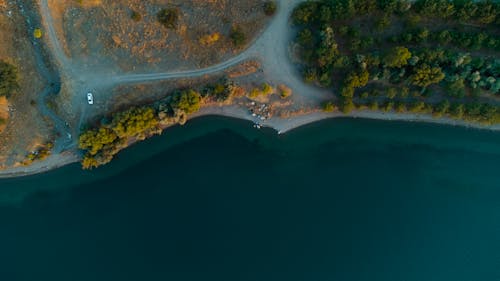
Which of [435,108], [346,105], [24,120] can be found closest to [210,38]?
[346,105]

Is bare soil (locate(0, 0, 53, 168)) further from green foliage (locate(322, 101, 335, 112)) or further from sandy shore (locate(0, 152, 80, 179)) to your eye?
green foliage (locate(322, 101, 335, 112))

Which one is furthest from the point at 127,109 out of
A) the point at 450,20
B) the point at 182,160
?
the point at 450,20

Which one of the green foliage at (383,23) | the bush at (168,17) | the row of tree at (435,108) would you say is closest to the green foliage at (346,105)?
the row of tree at (435,108)

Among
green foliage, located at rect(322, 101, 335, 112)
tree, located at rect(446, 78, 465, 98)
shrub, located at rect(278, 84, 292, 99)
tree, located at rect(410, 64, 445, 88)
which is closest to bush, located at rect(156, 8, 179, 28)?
shrub, located at rect(278, 84, 292, 99)

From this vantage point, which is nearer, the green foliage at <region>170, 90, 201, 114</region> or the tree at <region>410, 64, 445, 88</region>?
the tree at <region>410, 64, 445, 88</region>

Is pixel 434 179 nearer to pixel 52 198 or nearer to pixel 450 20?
pixel 450 20

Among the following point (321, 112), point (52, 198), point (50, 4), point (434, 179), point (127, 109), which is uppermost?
point (50, 4)

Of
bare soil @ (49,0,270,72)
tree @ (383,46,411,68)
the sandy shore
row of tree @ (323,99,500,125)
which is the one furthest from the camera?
the sandy shore
